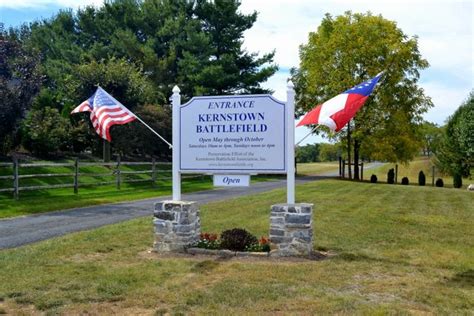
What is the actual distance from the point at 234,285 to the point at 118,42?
39.5m

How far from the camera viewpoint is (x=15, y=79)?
19516 mm

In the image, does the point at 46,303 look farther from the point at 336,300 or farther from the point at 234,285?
the point at 336,300

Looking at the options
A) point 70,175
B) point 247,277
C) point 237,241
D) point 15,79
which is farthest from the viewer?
point 70,175

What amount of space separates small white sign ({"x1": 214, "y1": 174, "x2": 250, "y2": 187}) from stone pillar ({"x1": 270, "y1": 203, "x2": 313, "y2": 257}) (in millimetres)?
790

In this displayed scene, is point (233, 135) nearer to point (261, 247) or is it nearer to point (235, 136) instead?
point (235, 136)

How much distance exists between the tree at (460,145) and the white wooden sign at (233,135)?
30.9 metres

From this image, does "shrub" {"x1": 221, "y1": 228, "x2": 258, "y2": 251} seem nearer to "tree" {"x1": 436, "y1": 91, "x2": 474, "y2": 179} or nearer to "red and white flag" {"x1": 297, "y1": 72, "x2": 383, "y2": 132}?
"red and white flag" {"x1": 297, "y1": 72, "x2": 383, "y2": 132}

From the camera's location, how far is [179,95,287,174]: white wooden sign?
8.51m

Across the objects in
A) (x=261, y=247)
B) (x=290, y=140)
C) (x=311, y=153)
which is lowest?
(x=261, y=247)

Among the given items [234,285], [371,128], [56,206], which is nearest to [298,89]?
[371,128]

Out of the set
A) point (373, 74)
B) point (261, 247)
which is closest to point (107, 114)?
point (261, 247)

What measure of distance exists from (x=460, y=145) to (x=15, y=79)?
3342 centimetres

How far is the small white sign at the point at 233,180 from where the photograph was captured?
344 inches

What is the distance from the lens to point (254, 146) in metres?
8.60
